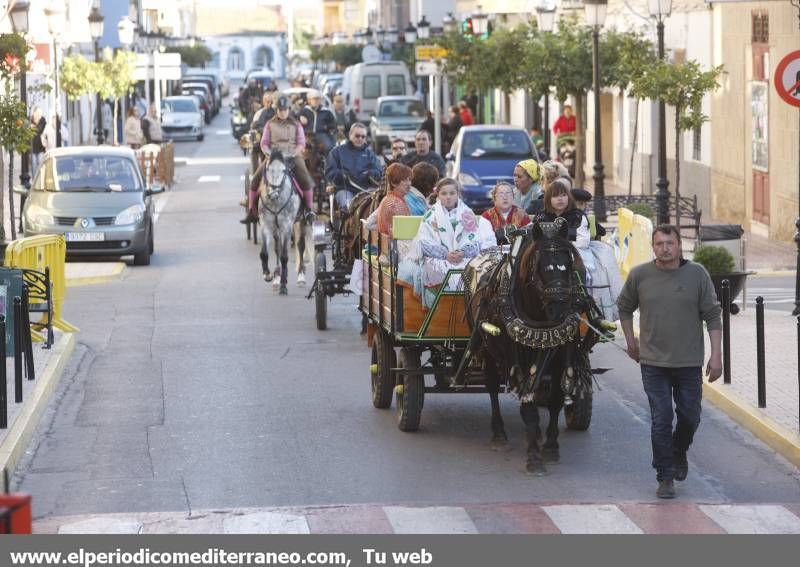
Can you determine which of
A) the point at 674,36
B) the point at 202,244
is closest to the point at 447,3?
the point at 674,36

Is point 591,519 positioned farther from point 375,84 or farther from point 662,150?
point 375,84

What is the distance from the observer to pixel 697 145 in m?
36.4

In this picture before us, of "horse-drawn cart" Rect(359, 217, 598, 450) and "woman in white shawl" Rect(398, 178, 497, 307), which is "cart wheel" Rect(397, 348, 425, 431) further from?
"woman in white shawl" Rect(398, 178, 497, 307)

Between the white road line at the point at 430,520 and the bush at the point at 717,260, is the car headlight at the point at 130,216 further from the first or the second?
the white road line at the point at 430,520

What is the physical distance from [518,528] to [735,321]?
9.26m

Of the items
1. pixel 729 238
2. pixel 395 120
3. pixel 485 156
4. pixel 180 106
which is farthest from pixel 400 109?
Result: pixel 729 238

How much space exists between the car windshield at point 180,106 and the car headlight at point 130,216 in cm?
4474

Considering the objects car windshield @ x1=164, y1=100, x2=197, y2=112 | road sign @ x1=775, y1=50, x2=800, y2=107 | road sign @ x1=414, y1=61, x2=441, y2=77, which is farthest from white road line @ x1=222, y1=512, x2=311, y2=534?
car windshield @ x1=164, y1=100, x2=197, y2=112

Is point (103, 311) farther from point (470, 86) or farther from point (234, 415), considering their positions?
point (470, 86)

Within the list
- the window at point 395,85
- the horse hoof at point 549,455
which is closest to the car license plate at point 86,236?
the horse hoof at point 549,455

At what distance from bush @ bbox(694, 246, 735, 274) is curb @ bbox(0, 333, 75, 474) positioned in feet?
21.8

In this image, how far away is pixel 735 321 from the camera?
1908 centimetres

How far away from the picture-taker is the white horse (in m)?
22.9

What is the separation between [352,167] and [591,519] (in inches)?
475
